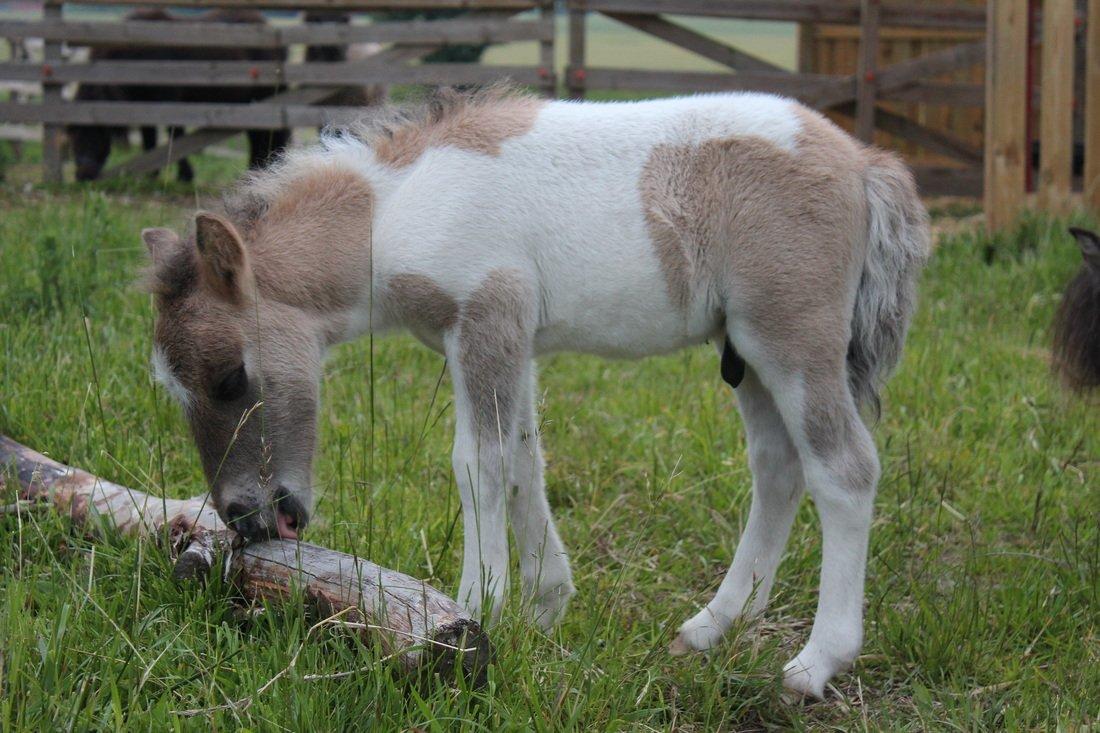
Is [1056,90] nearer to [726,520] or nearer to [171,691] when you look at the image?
[726,520]

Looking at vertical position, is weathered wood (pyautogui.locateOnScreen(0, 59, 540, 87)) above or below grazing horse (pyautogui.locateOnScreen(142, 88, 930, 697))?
above

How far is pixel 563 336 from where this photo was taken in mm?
3424

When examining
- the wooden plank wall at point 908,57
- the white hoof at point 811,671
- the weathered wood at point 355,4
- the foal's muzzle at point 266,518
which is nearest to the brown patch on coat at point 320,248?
the foal's muzzle at point 266,518

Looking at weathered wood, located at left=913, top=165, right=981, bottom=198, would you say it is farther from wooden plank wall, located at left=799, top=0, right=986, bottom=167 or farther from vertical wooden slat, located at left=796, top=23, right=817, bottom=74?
vertical wooden slat, located at left=796, top=23, right=817, bottom=74

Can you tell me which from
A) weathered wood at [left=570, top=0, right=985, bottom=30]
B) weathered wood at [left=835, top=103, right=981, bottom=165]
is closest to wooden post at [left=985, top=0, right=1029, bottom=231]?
weathered wood at [left=835, top=103, right=981, bottom=165]

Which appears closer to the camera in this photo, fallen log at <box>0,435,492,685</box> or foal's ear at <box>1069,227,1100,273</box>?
fallen log at <box>0,435,492,685</box>

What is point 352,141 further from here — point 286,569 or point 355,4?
point 355,4

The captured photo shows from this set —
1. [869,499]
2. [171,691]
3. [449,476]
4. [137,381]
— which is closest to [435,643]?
[171,691]

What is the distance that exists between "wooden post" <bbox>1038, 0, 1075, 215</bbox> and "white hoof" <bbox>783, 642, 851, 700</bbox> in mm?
5720

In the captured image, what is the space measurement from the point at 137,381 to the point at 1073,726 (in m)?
3.59

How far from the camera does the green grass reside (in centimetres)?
273

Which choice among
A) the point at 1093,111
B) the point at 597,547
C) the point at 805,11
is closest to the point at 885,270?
the point at 597,547

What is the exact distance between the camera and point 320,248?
339 centimetres

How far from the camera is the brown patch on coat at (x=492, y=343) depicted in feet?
10.6
